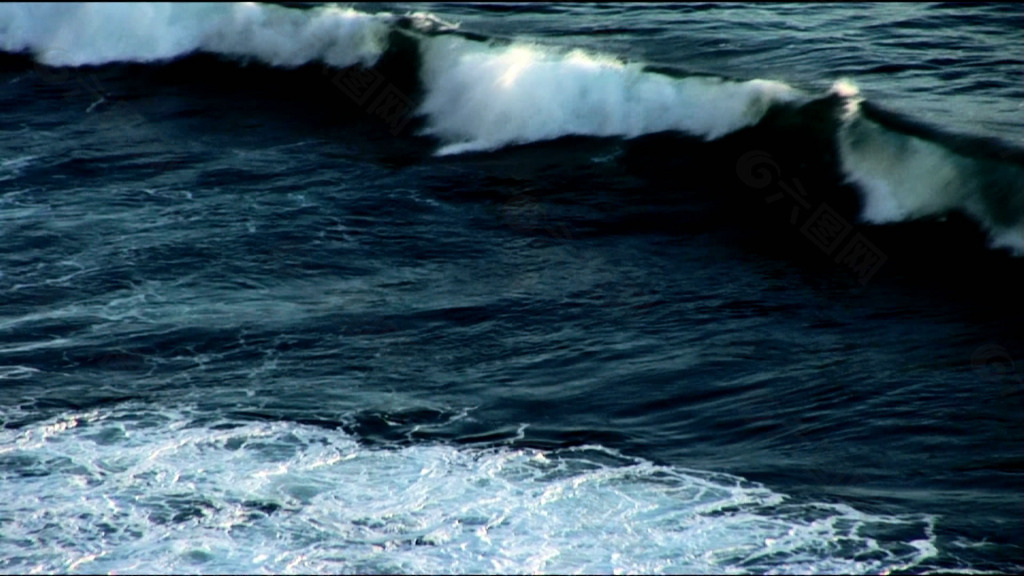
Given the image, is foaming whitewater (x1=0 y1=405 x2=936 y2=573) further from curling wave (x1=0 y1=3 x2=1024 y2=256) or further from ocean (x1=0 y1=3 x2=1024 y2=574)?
curling wave (x1=0 y1=3 x2=1024 y2=256)

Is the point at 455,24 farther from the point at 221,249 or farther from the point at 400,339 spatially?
the point at 400,339

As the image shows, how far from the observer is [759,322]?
1098 centimetres

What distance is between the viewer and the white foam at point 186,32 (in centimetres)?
1948

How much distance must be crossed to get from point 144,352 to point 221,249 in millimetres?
2564

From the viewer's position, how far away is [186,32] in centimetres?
2077

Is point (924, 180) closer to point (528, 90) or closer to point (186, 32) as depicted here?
point (528, 90)

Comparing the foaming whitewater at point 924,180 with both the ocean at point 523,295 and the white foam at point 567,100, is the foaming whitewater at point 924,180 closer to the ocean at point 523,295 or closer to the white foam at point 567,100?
the ocean at point 523,295

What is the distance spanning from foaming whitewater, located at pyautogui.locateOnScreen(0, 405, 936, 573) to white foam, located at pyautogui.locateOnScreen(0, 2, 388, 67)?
35.8 ft

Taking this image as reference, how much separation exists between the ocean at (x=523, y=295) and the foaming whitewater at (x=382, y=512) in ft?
0.08

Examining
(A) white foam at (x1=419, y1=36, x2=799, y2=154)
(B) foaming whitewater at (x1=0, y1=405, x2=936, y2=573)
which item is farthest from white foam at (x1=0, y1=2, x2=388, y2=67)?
(B) foaming whitewater at (x1=0, y1=405, x2=936, y2=573)

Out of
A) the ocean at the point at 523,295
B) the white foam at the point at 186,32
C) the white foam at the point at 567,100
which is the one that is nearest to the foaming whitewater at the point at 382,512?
the ocean at the point at 523,295

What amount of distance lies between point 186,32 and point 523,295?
1107cm

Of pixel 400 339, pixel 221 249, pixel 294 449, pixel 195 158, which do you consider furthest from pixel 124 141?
pixel 294 449

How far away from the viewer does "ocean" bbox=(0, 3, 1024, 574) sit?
26.2 feet
